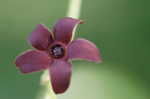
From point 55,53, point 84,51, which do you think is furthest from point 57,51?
point 84,51

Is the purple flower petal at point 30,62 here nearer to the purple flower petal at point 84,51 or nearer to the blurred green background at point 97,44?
the purple flower petal at point 84,51

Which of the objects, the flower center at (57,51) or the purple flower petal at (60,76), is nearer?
the purple flower petal at (60,76)

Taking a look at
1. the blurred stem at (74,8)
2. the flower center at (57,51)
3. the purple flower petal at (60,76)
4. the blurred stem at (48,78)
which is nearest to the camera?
the purple flower petal at (60,76)

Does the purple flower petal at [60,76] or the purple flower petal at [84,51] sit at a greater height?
the purple flower petal at [84,51]

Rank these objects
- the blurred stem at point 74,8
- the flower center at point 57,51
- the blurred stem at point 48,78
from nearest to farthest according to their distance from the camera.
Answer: the flower center at point 57,51, the blurred stem at point 48,78, the blurred stem at point 74,8

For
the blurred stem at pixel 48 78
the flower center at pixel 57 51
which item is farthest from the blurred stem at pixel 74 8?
the flower center at pixel 57 51

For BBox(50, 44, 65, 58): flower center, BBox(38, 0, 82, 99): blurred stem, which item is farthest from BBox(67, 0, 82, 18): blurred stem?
BBox(50, 44, 65, 58): flower center

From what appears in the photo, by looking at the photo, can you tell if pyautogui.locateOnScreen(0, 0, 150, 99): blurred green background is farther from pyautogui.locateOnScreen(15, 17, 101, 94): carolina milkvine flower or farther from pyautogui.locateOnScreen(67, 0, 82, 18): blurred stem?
pyautogui.locateOnScreen(15, 17, 101, 94): carolina milkvine flower

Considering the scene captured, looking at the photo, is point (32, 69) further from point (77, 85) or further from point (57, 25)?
point (77, 85)
